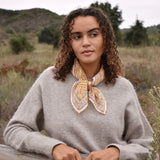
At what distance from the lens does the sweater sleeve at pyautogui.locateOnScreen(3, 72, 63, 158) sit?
1450 millimetres

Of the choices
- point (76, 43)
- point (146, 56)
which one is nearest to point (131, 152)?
point (76, 43)

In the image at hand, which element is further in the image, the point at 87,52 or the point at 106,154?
the point at 87,52

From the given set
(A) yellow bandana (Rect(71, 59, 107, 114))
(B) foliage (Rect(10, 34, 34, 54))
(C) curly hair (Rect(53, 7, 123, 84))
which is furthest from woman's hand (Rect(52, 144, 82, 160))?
(B) foliage (Rect(10, 34, 34, 54))

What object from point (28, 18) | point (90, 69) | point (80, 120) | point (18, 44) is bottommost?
point (18, 44)

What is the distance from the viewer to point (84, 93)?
65.4 inches

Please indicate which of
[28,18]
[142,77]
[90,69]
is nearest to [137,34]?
[142,77]

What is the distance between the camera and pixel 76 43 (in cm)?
170

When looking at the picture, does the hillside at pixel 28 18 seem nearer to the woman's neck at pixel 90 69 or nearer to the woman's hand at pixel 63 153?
the woman's neck at pixel 90 69

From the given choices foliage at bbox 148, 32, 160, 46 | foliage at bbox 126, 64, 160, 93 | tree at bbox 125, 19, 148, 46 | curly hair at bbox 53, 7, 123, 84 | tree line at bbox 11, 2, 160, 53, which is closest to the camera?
curly hair at bbox 53, 7, 123, 84

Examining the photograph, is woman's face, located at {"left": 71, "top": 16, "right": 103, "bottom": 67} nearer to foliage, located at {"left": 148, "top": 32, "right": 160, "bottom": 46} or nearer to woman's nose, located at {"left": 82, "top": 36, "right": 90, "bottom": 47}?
woman's nose, located at {"left": 82, "top": 36, "right": 90, "bottom": 47}

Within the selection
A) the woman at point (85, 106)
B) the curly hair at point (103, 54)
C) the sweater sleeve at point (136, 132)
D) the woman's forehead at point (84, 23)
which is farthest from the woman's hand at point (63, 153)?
the woman's forehead at point (84, 23)

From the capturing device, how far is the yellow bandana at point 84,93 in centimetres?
163

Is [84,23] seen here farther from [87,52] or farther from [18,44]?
[18,44]

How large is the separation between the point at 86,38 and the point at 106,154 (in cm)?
76
